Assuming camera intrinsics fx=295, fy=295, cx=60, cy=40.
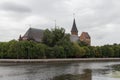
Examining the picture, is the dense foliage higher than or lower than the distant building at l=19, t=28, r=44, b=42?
lower

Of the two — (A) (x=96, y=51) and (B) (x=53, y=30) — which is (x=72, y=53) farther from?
(A) (x=96, y=51)

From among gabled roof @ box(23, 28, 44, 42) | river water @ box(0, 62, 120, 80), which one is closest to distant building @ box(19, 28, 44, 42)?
gabled roof @ box(23, 28, 44, 42)

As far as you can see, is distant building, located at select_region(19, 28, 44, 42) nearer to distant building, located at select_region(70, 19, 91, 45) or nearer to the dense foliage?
distant building, located at select_region(70, 19, 91, 45)

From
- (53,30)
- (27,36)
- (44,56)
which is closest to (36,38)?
(27,36)

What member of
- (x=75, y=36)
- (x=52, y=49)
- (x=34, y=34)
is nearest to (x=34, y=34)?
(x=34, y=34)

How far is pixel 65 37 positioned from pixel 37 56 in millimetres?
18995

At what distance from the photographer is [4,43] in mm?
97500

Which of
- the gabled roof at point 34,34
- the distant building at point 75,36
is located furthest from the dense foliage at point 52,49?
the distant building at point 75,36

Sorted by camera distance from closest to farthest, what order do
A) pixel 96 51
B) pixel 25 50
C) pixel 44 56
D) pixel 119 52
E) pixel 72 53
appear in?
pixel 25 50 < pixel 44 56 < pixel 72 53 < pixel 96 51 < pixel 119 52

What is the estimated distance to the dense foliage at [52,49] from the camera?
94062mm

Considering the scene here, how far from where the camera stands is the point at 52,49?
104 meters

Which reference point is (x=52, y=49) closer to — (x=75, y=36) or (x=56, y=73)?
(x=56, y=73)

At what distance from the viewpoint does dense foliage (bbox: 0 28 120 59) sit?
9406 cm

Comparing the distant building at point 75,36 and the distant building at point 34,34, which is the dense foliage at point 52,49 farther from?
the distant building at point 75,36
